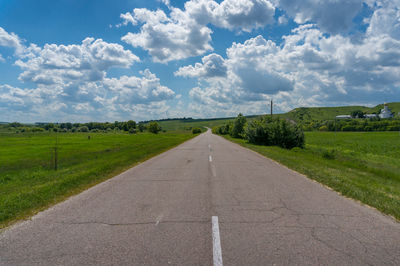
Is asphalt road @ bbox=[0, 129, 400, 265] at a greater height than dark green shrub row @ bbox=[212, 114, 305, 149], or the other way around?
dark green shrub row @ bbox=[212, 114, 305, 149]

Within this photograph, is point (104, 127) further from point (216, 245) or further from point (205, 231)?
point (216, 245)

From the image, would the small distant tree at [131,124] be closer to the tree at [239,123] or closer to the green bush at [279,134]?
the tree at [239,123]

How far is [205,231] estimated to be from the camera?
4254 millimetres

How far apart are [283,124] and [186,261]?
98.6 feet

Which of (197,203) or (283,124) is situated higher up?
(283,124)

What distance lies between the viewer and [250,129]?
36312 mm

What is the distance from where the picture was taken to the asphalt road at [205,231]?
11.2 ft

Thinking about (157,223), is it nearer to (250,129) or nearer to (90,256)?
(90,256)

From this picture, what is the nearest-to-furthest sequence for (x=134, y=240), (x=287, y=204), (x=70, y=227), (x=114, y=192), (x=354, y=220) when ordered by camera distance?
(x=134, y=240), (x=70, y=227), (x=354, y=220), (x=287, y=204), (x=114, y=192)

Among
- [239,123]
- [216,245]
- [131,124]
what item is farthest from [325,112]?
[216,245]

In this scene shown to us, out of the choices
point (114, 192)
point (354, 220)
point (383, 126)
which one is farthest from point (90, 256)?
point (383, 126)

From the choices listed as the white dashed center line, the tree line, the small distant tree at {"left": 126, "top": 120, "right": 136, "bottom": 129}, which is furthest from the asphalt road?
the small distant tree at {"left": 126, "top": 120, "right": 136, "bottom": 129}

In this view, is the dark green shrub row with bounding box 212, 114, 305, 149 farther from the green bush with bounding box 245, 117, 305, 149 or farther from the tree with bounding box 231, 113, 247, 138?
the tree with bounding box 231, 113, 247, 138

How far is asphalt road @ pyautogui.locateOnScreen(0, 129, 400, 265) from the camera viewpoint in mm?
3422
